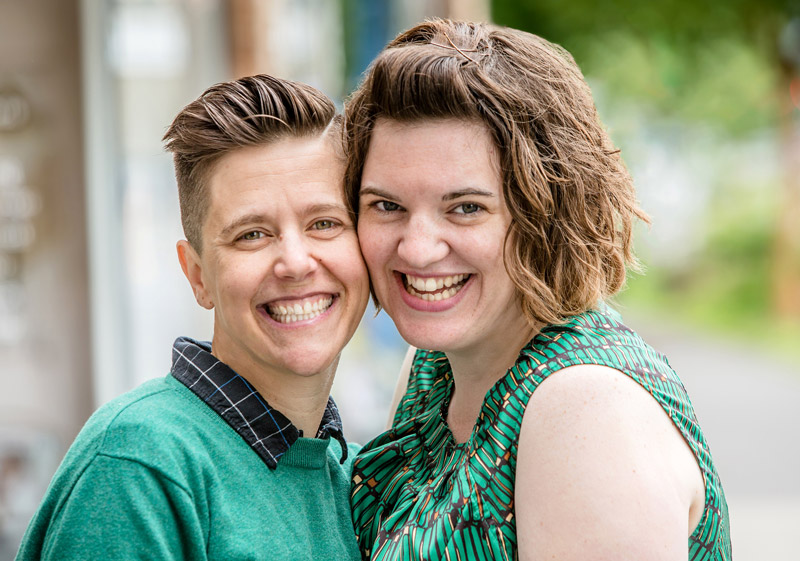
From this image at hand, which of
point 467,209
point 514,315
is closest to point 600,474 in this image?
point 514,315

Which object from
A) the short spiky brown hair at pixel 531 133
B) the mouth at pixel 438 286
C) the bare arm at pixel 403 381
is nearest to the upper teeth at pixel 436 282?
the mouth at pixel 438 286

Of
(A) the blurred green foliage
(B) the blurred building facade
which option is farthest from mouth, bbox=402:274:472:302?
(A) the blurred green foliage

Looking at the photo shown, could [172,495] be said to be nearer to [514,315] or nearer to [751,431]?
[514,315]

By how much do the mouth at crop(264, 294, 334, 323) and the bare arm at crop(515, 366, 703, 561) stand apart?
552mm

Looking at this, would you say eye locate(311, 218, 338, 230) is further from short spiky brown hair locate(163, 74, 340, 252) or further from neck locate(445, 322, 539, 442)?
neck locate(445, 322, 539, 442)

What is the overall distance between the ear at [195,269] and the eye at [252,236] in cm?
16

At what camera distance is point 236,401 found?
6.84 ft

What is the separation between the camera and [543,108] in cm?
204

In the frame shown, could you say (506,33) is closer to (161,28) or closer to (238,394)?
(238,394)

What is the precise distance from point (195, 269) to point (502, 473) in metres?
0.86

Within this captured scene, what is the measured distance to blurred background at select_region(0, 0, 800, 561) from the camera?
4.24 meters

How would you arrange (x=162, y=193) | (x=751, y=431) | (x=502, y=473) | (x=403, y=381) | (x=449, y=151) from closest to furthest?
(x=502, y=473) → (x=449, y=151) → (x=403, y=381) → (x=162, y=193) → (x=751, y=431)

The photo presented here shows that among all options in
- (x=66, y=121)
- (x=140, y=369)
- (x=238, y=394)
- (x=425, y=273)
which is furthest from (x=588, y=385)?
(x=140, y=369)

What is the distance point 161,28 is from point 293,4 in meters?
2.76
